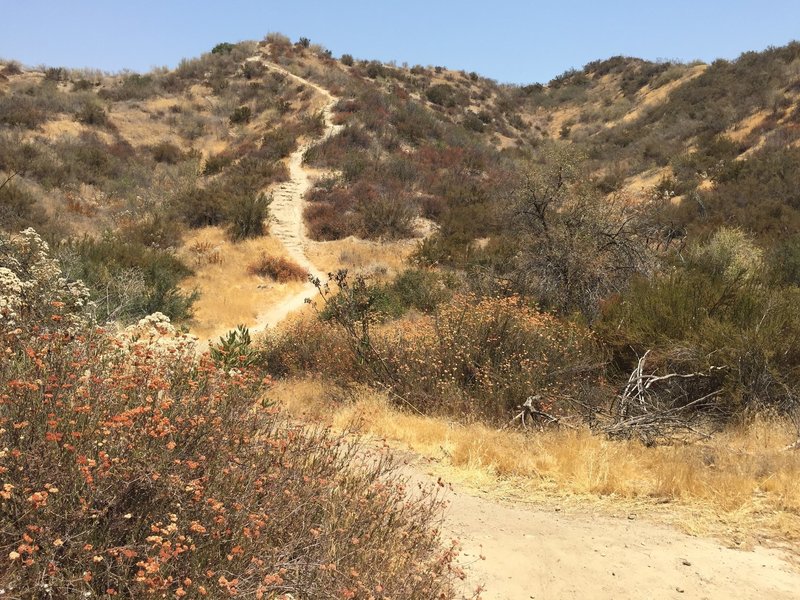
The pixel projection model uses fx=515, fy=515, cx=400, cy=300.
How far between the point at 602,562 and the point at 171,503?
2733 mm

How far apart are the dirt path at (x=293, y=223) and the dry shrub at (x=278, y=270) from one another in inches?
16.6

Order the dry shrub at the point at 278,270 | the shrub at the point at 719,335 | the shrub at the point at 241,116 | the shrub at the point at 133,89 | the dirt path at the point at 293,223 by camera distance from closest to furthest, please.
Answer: the shrub at the point at 719,335 → the dirt path at the point at 293,223 → the dry shrub at the point at 278,270 → the shrub at the point at 241,116 → the shrub at the point at 133,89

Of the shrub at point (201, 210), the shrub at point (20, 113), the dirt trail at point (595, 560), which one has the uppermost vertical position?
the shrub at point (20, 113)

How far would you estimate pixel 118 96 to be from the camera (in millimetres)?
35000

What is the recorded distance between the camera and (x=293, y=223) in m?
20.3

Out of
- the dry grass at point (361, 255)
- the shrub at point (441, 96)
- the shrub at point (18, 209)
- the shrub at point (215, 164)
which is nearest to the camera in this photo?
the shrub at point (18, 209)

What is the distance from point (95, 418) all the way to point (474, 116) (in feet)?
142

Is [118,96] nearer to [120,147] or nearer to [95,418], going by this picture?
[120,147]

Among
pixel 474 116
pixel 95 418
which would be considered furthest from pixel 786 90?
pixel 95 418

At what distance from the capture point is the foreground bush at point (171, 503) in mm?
2002

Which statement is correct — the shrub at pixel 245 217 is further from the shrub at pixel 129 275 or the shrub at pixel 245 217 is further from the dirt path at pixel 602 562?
the dirt path at pixel 602 562

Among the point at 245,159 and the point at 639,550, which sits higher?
the point at 245,159

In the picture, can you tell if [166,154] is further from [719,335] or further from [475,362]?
[719,335]

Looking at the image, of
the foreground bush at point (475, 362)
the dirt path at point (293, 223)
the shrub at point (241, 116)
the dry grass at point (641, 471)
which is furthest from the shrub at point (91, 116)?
the dry grass at point (641, 471)
